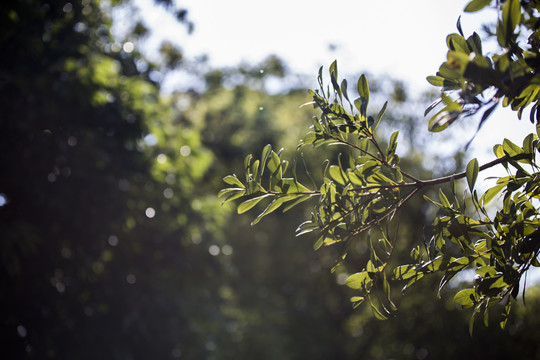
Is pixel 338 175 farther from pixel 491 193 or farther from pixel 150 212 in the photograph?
pixel 150 212

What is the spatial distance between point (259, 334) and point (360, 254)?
3.29 m

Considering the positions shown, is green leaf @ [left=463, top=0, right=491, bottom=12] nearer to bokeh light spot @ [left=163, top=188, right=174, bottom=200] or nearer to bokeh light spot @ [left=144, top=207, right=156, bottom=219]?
bokeh light spot @ [left=144, top=207, right=156, bottom=219]

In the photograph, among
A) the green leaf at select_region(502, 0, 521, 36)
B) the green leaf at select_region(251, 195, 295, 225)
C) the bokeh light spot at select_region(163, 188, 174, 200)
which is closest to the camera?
the green leaf at select_region(502, 0, 521, 36)

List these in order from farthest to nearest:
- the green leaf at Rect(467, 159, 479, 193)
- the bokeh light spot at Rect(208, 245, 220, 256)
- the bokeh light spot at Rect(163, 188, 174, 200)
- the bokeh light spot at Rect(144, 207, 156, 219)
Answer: the bokeh light spot at Rect(208, 245, 220, 256) < the bokeh light spot at Rect(163, 188, 174, 200) < the bokeh light spot at Rect(144, 207, 156, 219) < the green leaf at Rect(467, 159, 479, 193)

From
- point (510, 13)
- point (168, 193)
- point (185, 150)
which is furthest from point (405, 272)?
point (185, 150)

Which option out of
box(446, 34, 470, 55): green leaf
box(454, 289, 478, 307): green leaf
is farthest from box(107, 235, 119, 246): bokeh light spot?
box(446, 34, 470, 55): green leaf

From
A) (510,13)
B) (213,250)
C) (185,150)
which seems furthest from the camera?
(185,150)

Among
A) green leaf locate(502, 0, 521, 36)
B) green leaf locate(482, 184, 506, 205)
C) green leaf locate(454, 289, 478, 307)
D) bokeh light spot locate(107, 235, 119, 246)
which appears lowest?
green leaf locate(454, 289, 478, 307)

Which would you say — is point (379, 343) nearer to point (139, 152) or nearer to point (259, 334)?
point (259, 334)

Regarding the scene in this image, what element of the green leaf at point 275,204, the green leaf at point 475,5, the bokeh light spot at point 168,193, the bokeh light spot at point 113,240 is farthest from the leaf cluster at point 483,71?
the bokeh light spot at point 168,193

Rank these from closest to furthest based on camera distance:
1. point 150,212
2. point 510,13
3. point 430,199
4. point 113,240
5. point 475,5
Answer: point 510,13, point 475,5, point 430,199, point 113,240, point 150,212

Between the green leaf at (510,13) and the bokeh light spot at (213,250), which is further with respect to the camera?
the bokeh light spot at (213,250)

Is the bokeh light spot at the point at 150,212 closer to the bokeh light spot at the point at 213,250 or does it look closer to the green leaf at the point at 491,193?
the bokeh light spot at the point at 213,250

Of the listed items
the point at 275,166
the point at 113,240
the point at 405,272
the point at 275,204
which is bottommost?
the point at 405,272
